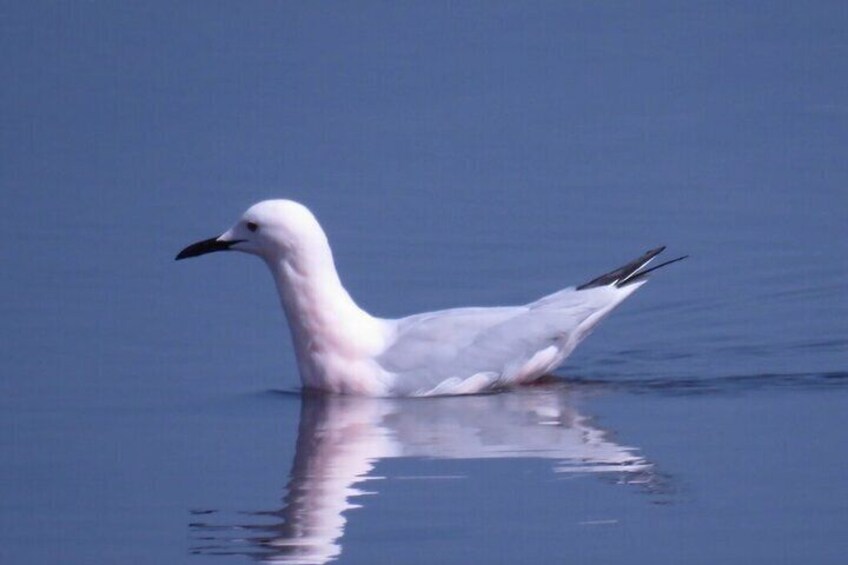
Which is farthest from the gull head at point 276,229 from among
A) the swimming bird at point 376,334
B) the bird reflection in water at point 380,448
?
the bird reflection in water at point 380,448

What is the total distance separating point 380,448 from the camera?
452 inches

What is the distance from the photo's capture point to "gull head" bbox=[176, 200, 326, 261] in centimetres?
1291

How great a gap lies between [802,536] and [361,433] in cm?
282

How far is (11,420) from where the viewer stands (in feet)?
39.9

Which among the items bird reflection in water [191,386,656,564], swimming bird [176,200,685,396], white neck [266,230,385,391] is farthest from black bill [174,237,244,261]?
bird reflection in water [191,386,656,564]

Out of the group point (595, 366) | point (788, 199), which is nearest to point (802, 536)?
point (595, 366)

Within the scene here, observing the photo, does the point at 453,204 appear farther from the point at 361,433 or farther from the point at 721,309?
the point at 361,433

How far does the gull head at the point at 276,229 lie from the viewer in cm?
1291

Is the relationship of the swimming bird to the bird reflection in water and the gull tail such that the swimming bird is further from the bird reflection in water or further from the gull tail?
the gull tail

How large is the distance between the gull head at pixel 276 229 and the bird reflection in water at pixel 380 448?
2.75 ft

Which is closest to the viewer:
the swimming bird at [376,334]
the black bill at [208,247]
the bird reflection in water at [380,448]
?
the bird reflection in water at [380,448]

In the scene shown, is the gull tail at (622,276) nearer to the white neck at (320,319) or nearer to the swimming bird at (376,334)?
the swimming bird at (376,334)

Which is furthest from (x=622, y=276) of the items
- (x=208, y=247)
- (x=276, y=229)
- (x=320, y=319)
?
(x=208, y=247)

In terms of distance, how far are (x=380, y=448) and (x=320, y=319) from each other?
62.8 inches
